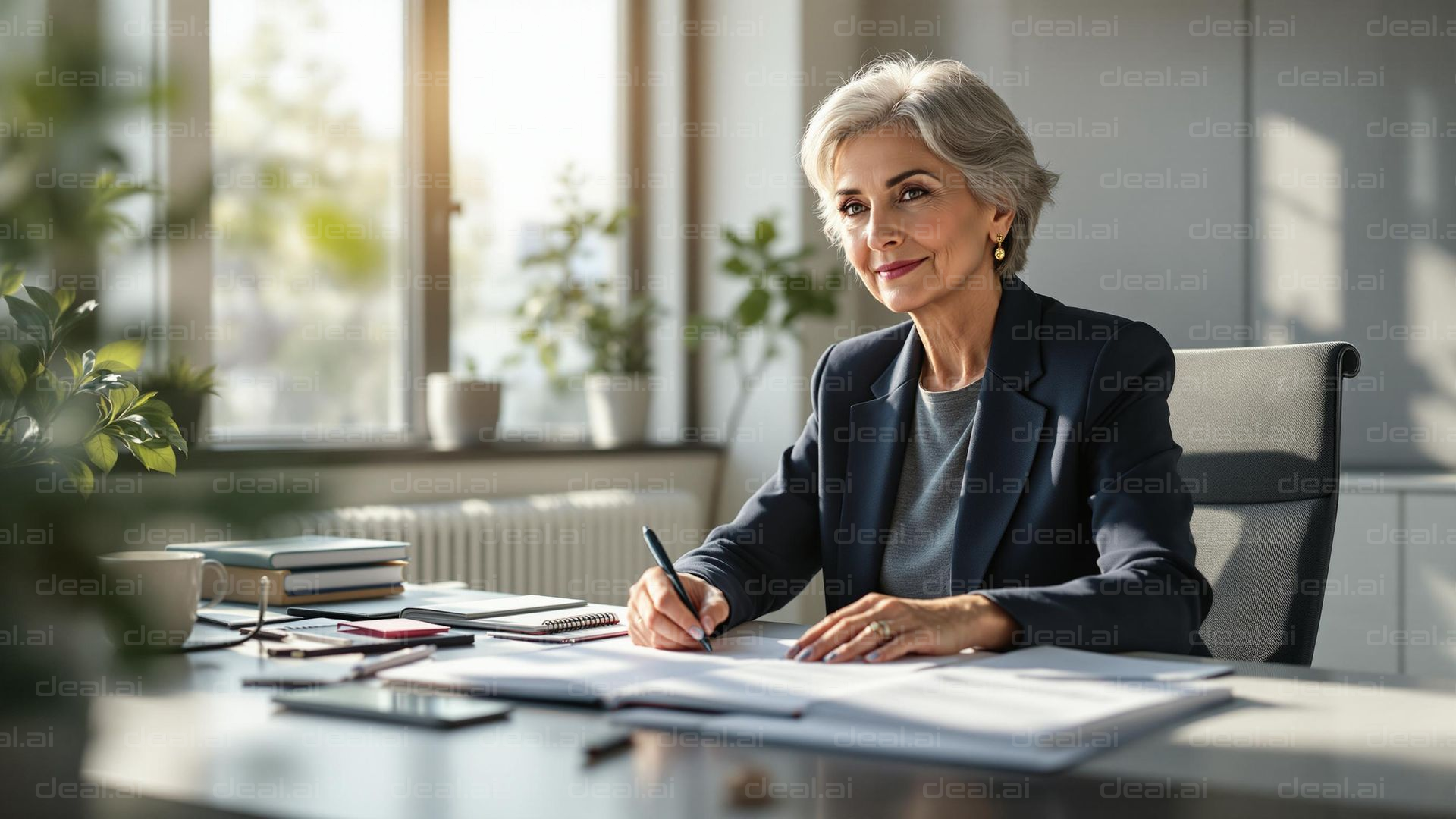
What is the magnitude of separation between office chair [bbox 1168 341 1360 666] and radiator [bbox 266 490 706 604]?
1.89 m

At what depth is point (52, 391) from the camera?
403mm

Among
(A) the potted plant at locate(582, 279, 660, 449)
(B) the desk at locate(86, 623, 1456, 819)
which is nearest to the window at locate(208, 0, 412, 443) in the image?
(A) the potted plant at locate(582, 279, 660, 449)

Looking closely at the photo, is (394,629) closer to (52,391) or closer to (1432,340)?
(52,391)

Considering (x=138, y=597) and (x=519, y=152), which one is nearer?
(x=138, y=597)

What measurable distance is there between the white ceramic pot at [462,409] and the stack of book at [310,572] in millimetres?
1914

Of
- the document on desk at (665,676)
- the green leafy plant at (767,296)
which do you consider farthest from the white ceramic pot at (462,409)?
the document on desk at (665,676)

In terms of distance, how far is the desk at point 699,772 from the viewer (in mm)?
754

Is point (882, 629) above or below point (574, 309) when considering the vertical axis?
below

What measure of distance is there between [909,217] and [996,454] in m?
0.38

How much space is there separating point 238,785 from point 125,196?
0.43m

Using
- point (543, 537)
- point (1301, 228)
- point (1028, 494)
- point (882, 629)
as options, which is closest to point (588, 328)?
point (543, 537)

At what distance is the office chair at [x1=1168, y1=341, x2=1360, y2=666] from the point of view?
1.64 m

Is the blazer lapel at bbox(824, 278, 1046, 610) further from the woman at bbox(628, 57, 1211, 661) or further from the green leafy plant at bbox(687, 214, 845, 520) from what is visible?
the green leafy plant at bbox(687, 214, 845, 520)

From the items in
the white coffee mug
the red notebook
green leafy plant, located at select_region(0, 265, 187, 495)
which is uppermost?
green leafy plant, located at select_region(0, 265, 187, 495)
